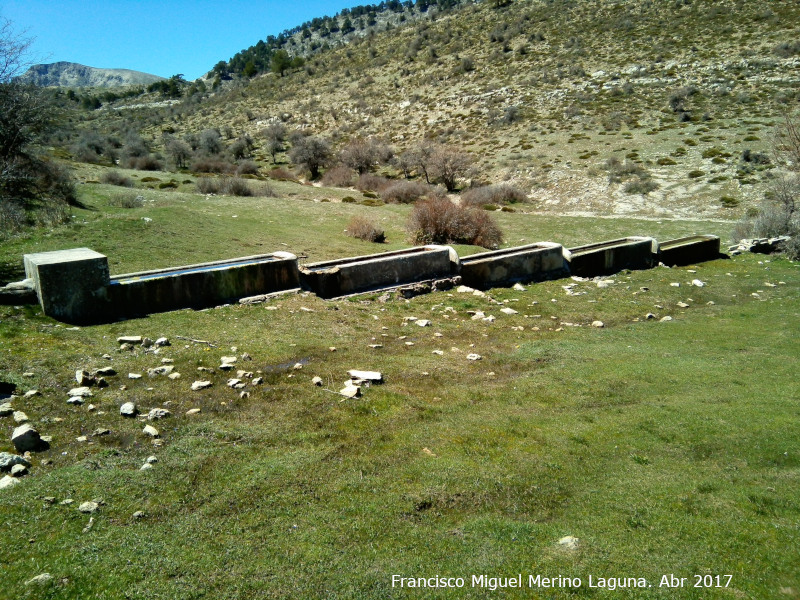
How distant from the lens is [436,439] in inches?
217

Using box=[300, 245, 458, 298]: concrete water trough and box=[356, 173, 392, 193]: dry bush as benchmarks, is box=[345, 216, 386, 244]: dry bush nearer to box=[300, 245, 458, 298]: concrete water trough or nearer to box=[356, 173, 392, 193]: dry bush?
box=[300, 245, 458, 298]: concrete water trough

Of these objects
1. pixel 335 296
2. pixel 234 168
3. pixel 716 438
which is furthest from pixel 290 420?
pixel 234 168

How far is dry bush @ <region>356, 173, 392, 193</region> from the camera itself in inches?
1334

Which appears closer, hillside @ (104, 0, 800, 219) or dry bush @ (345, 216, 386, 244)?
dry bush @ (345, 216, 386, 244)

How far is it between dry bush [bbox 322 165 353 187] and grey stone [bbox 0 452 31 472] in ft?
108

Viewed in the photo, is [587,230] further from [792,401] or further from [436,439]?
[436,439]

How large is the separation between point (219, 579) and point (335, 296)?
7.78 meters

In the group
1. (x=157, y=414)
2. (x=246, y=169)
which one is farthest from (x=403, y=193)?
(x=157, y=414)

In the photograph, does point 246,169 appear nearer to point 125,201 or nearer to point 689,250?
point 125,201

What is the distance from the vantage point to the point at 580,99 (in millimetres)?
44406

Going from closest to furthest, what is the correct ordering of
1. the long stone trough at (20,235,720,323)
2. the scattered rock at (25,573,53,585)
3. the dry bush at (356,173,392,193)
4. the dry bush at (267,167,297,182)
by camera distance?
the scattered rock at (25,573,53,585)
the long stone trough at (20,235,720,323)
the dry bush at (356,173,392,193)
the dry bush at (267,167,297,182)

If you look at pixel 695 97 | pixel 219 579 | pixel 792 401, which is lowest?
pixel 792 401

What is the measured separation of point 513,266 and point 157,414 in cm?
950

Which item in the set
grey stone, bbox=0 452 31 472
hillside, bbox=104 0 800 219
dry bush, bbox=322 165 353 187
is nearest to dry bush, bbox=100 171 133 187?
dry bush, bbox=322 165 353 187
